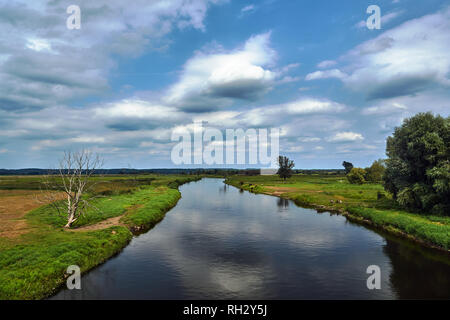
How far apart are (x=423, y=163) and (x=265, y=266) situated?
3496 centimetres

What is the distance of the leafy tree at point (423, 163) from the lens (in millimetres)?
37625

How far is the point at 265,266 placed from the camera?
81.9 ft

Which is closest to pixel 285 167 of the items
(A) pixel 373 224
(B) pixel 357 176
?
(B) pixel 357 176

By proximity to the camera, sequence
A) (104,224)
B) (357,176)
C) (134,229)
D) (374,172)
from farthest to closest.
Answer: (374,172) → (357,176) → (134,229) → (104,224)

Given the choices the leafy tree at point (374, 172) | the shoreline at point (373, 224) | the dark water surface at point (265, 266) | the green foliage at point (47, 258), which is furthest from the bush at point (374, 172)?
the green foliage at point (47, 258)

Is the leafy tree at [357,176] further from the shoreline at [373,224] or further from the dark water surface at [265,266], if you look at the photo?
the dark water surface at [265,266]

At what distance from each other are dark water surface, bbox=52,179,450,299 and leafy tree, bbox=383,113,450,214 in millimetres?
10503

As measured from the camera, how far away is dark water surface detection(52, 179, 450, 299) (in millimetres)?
19734

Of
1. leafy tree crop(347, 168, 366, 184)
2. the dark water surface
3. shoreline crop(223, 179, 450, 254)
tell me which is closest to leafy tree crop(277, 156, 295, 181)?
leafy tree crop(347, 168, 366, 184)

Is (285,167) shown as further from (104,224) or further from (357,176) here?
(104,224)

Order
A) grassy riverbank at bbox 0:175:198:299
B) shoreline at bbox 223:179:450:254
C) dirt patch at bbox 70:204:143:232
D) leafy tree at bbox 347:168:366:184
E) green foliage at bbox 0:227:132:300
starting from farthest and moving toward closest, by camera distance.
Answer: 1. leafy tree at bbox 347:168:366:184
2. dirt patch at bbox 70:204:143:232
3. shoreline at bbox 223:179:450:254
4. grassy riverbank at bbox 0:175:198:299
5. green foliage at bbox 0:227:132:300

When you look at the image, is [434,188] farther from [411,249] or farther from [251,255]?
[251,255]

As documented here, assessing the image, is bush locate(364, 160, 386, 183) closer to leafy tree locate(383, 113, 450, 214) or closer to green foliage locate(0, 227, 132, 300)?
leafy tree locate(383, 113, 450, 214)

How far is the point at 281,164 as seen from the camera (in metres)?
160
